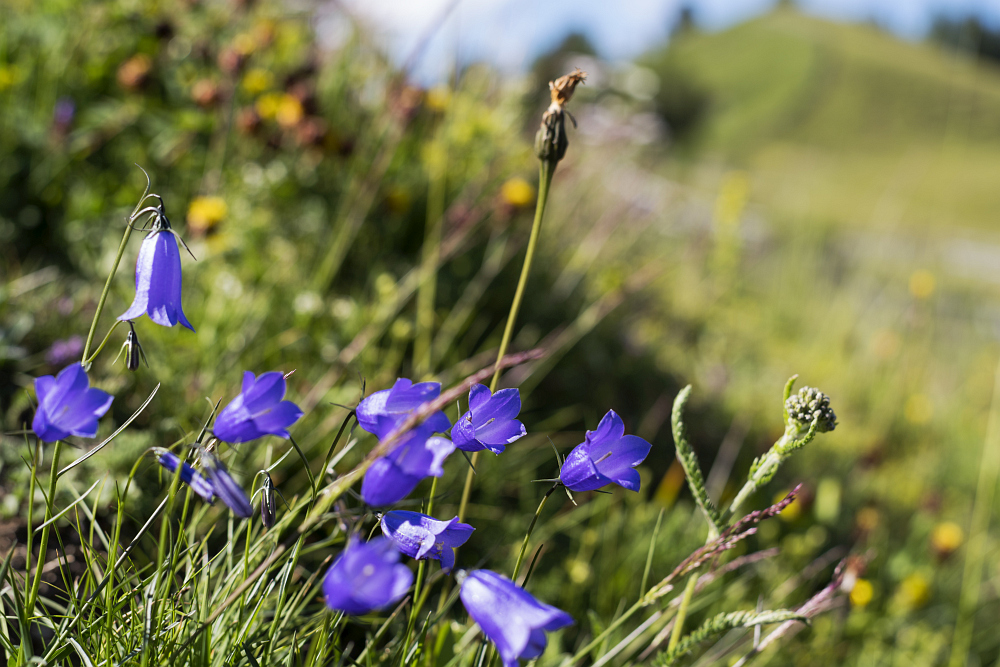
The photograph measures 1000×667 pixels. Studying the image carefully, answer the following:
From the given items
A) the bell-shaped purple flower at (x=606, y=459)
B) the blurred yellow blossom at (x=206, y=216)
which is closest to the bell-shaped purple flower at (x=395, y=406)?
the bell-shaped purple flower at (x=606, y=459)

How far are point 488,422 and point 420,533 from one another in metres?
0.14

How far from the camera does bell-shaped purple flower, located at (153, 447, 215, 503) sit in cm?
65

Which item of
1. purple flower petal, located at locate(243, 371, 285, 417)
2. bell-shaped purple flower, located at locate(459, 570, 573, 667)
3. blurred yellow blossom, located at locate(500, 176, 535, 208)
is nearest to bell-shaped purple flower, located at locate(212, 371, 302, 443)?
purple flower petal, located at locate(243, 371, 285, 417)

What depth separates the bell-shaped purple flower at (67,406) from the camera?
0.61 metres

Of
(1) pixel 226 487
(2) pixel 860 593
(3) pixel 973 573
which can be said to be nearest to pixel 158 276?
(1) pixel 226 487

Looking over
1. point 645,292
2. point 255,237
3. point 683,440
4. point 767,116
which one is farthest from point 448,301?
point 767,116

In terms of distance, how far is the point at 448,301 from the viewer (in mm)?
2436

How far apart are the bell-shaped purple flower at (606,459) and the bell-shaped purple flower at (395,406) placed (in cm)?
15

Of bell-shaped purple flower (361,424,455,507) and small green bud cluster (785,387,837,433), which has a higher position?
bell-shaped purple flower (361,424,455,507)

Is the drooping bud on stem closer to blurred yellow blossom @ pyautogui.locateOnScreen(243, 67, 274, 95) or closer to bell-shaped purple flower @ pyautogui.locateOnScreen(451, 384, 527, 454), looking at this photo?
bell-shaped purple flower @ pyautogui.locateOnScreen(451, 384, 527, 454)

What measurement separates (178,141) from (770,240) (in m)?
6.83

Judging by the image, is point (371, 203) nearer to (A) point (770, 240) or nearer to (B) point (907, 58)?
(A) point (770, 240)

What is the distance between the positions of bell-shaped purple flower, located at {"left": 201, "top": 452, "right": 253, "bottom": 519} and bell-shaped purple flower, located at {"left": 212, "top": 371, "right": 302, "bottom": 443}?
4cm

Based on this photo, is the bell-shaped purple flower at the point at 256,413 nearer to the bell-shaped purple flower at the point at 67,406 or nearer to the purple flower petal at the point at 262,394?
the purple flower petal at the point at 262,394
